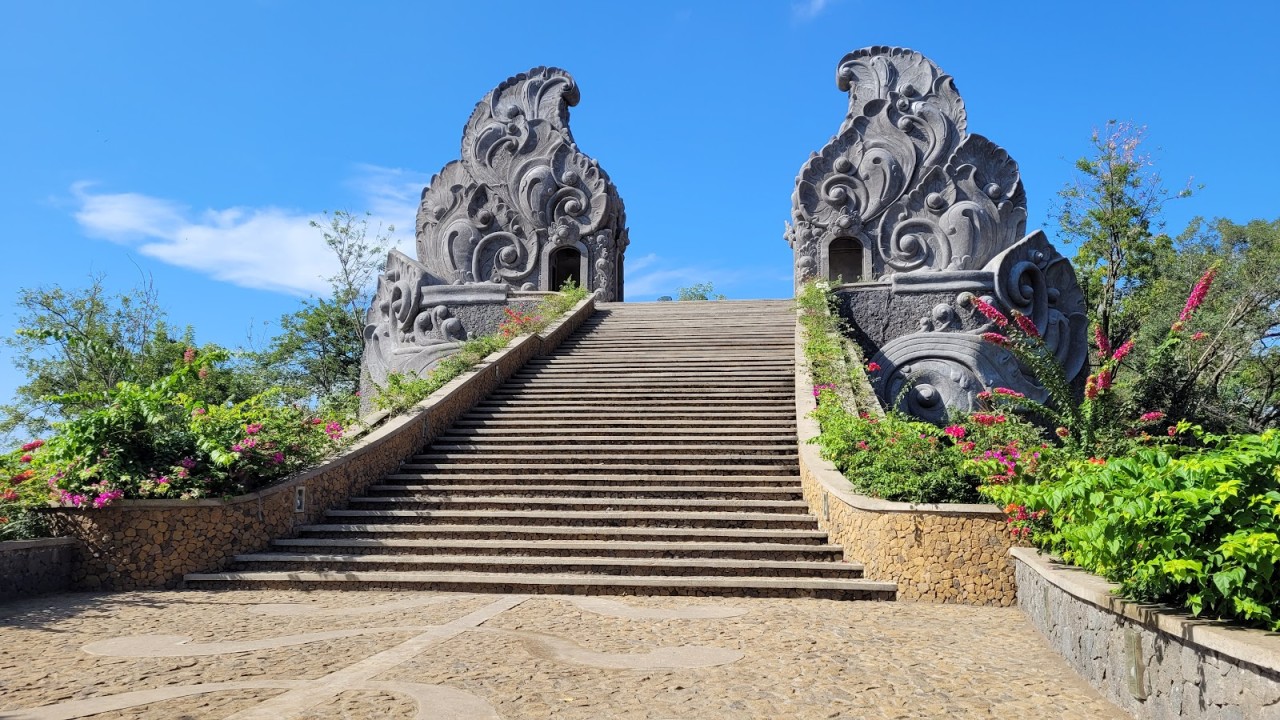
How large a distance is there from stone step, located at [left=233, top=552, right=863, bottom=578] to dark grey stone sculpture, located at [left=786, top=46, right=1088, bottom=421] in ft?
27.8

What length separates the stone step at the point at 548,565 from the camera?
23.8 feet

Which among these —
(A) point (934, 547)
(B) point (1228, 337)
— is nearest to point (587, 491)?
(A) point (934, 547)

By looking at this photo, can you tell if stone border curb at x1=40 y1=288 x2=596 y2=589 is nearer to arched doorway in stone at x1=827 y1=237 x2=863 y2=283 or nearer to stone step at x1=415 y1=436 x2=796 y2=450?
stone step at x1=415 y1=436 x2=796 y2=450

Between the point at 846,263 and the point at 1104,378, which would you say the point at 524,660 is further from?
the point at 846,263

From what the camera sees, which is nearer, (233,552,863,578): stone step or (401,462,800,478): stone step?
(233,552,863,578): stone step

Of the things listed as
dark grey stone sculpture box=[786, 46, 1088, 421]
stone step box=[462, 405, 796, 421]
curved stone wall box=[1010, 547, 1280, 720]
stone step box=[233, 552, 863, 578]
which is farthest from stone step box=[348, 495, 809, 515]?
dark grey stone sculpture box=[786, 46, 1088, 421]

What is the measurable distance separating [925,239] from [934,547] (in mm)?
12782

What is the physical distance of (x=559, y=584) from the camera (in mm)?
7102

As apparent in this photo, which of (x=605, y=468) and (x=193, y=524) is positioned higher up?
(x=605, y=468)

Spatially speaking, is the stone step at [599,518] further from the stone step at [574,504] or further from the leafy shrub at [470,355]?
the leafy shrub at [470,355]

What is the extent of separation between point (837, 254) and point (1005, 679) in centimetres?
1949

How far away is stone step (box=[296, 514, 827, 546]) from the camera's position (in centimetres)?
789

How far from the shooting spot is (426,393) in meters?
11.3

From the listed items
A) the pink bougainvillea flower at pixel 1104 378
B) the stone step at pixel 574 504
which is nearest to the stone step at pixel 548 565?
the stone step at pixel 574 504
